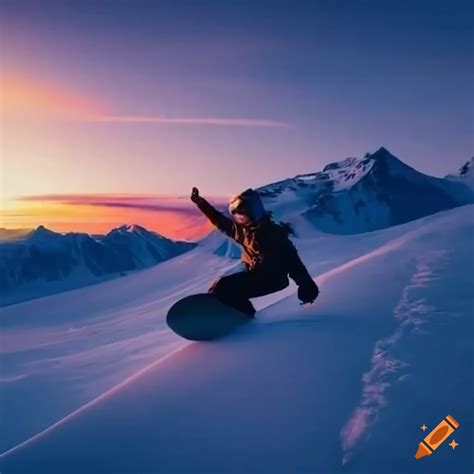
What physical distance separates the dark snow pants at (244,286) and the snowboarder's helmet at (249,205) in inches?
17.7

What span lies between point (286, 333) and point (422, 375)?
1007 mm

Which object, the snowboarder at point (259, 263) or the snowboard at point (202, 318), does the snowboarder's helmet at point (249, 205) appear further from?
the snowboard at point (202, 318)

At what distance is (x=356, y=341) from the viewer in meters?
3.69

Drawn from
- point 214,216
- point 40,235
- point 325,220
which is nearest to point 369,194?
point 325,220

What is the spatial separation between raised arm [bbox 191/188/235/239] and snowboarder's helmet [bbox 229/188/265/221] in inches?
13.9

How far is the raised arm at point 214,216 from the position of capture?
4.89 meters

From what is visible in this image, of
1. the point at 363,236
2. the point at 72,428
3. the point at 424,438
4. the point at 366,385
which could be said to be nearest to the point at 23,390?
the point at 72,428

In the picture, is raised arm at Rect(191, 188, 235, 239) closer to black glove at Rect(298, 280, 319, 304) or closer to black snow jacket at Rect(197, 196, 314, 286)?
black snow jacket at Rect(197, 196, 314, 286)

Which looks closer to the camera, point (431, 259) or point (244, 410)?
point (244, 410)

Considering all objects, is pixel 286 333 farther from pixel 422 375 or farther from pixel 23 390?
pixel 23 390

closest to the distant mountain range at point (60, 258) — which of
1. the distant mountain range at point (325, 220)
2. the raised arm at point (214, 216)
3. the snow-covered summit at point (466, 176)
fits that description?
the distant mountain range at point (325, 220)

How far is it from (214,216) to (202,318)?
3.50ft

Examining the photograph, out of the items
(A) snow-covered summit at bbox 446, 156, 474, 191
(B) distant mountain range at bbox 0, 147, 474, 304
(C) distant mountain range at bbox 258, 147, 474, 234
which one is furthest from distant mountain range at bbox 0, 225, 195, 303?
(A) snow-covered summit at bbox 446, 156, 474, 191

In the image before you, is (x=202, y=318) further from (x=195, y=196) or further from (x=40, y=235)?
(x=40, y=235)
